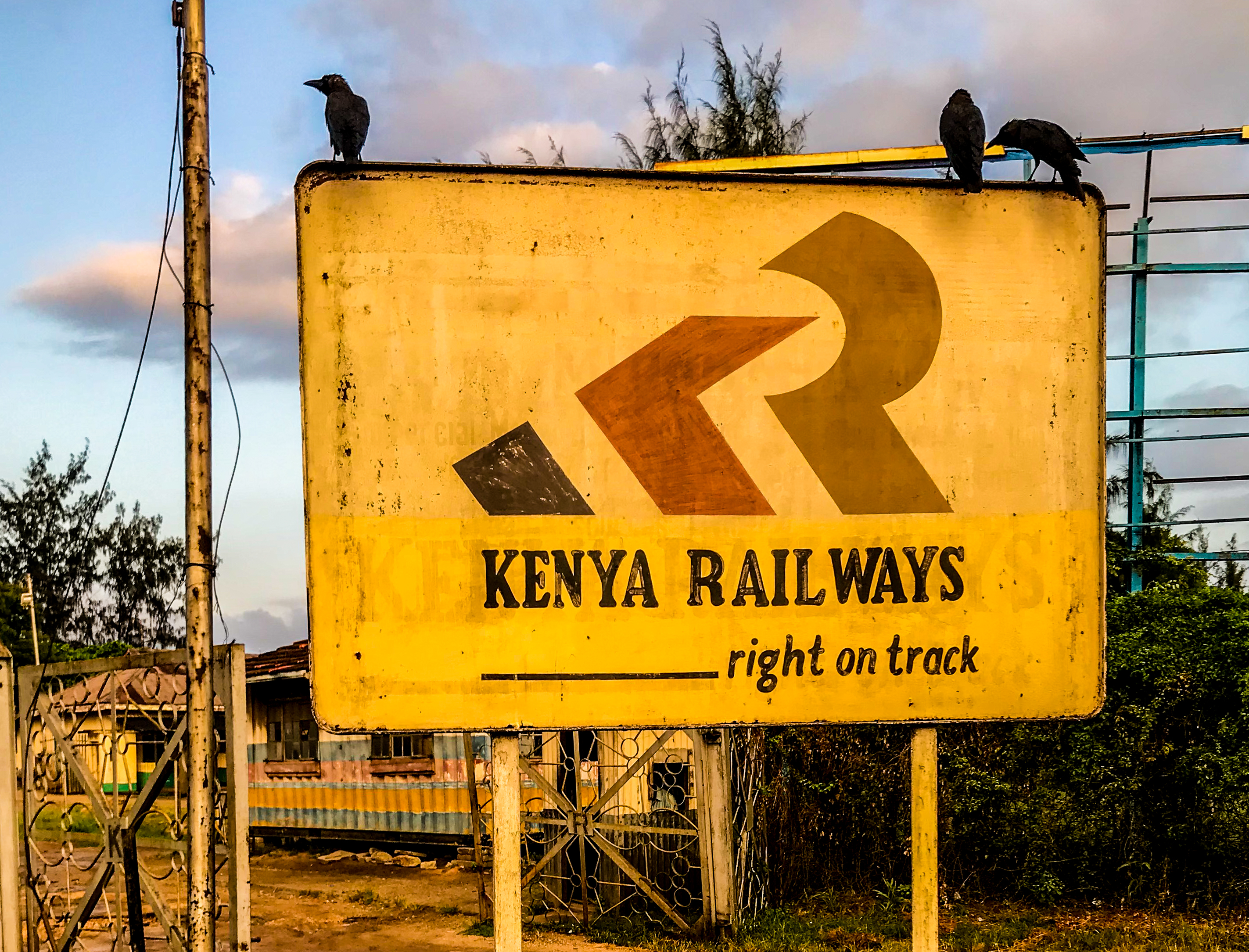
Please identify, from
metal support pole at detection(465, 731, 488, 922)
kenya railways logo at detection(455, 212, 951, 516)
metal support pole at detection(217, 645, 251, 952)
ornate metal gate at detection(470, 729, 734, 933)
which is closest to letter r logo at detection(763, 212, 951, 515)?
kenya railways logo at detection(455, 212, 951, 516)

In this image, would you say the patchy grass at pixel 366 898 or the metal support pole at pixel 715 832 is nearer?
the metal support pole at pixel 715 832

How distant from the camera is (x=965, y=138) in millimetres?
4957

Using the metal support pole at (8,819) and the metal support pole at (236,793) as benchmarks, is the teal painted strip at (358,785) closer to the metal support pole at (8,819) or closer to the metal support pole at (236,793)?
the metal support pole at (8,819)

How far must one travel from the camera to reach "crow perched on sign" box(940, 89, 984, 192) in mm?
4848

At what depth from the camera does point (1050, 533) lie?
4801mm

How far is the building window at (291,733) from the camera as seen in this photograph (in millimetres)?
18125

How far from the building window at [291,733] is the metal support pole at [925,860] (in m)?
14.4

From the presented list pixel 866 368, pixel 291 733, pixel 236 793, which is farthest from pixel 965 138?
pixel 291 733

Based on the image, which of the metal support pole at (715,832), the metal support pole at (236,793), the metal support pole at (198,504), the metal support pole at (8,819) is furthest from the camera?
the metal support pole at (715,832)

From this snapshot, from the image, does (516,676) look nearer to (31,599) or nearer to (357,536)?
(357,536)

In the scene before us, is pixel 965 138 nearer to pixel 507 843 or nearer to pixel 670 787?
pixel 507 843

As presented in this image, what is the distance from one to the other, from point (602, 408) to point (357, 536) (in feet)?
3.44

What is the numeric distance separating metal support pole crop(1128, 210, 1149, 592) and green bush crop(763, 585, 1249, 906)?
4.02 m

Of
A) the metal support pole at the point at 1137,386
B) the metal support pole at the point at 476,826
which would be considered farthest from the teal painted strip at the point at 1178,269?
the metal support pole at the point at 476,826
